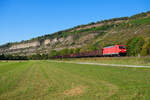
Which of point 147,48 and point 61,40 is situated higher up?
point 61,40

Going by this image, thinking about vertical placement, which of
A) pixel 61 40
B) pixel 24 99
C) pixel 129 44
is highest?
pixel 61 40

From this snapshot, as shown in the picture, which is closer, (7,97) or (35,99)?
(35,99)

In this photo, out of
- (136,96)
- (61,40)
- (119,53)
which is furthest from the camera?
(61,40)

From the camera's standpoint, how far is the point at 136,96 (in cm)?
564

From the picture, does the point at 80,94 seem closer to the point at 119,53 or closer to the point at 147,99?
the point at 147,99

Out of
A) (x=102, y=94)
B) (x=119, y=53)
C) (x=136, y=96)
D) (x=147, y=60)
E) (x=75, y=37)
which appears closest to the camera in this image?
(x=136, y=96)

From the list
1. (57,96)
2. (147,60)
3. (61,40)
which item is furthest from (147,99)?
(61,40)

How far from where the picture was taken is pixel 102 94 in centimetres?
613

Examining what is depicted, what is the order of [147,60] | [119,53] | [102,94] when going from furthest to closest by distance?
[119,53] → [147,60] → [102,94]

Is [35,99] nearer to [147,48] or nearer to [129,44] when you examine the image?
[147,48]

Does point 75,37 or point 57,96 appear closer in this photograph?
point 57,96

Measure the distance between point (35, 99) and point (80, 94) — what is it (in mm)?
1710

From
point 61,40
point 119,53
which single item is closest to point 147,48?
point 119,53

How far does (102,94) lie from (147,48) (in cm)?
4544
